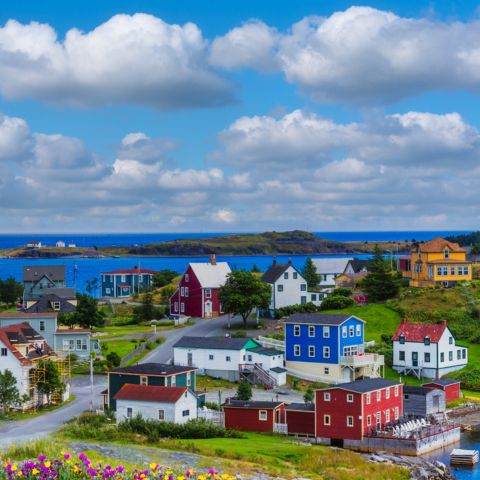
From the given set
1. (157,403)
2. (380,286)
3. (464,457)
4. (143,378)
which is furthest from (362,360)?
(380,286)

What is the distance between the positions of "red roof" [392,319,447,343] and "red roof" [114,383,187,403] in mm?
25340

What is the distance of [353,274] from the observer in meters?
128

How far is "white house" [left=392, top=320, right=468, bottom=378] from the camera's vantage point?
72625mm

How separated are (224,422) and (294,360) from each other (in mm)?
18502

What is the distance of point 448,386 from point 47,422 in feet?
99.3

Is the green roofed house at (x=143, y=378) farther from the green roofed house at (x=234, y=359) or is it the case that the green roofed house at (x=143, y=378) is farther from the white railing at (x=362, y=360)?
the white railing at (x=362, y=360)

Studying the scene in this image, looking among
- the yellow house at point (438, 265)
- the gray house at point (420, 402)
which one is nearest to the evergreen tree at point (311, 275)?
the yellow house at point (438, 265)

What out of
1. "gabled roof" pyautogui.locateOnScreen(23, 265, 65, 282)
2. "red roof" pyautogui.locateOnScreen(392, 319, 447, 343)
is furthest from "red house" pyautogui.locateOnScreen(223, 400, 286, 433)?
"gabled roof" pyautogui.locateOnScreen(23, 265, 65, 282)

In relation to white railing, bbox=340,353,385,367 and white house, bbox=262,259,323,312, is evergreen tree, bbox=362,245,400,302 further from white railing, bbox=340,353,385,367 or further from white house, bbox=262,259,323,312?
white railing, bbox=340,353,385,367

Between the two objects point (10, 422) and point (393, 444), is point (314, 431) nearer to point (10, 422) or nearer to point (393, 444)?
point (393, 444)

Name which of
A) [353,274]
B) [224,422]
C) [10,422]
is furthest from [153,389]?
[353,274]

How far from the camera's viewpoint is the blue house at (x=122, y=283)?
14112cm

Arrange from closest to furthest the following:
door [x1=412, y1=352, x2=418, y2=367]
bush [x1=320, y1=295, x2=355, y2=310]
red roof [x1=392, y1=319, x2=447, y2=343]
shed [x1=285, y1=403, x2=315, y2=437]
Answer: shed [x1=285, y1=403, x2=315, y2=437], red roof [x1=392, y1=319, x2=447, y2=343], door [x1=412, y1=352, x2=418, y2=367], bush [x1=320, y1=295, x2=355, y2=310]

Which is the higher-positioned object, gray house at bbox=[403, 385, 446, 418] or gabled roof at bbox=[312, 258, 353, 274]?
gabled roof at bbox=[312, 258, 353, 274]
